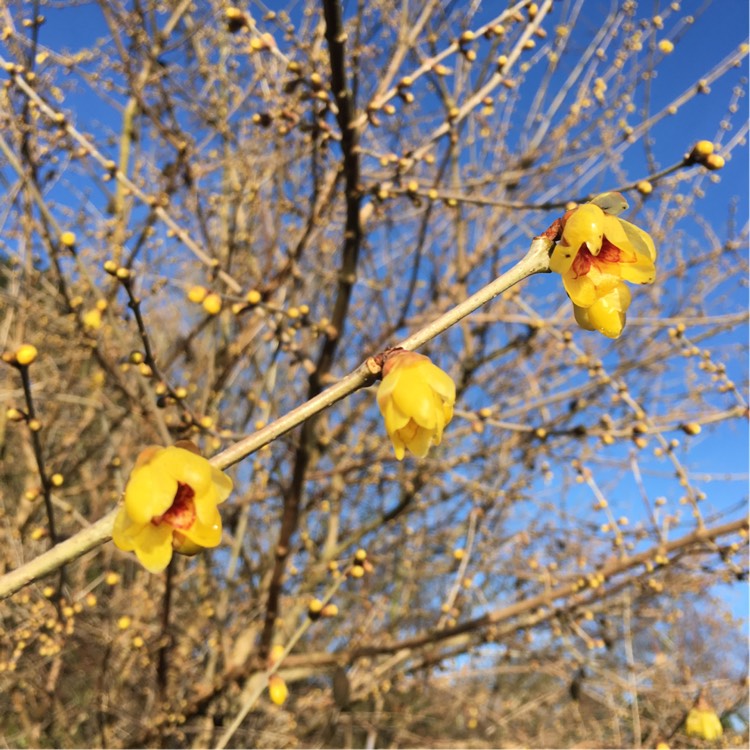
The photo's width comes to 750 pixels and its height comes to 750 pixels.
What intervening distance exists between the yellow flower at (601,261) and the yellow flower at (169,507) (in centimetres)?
74

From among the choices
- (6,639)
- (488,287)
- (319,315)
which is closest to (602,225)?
(488,287)

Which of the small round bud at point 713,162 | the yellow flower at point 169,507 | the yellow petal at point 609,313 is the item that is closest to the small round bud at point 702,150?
the small round bud at point 713,162

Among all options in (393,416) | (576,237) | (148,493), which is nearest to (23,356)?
(148,493)

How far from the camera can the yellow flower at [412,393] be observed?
1016 mm

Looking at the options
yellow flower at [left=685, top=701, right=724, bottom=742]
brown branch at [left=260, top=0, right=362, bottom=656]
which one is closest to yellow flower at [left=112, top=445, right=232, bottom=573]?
brown branch at [left=260, top=0, right=362, bottom=656]

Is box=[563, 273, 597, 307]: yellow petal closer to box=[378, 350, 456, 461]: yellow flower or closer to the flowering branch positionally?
the flowering branch

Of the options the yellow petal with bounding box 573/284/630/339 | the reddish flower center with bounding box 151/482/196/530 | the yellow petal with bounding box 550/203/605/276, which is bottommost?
the reddish flower center with bounding box 151/482/196/530

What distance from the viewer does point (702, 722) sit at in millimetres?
3346

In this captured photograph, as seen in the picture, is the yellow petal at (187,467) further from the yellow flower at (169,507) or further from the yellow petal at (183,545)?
the yellow petal at (183,545)

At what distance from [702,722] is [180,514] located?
3503 mm

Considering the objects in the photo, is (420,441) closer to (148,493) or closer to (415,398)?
(415,398)

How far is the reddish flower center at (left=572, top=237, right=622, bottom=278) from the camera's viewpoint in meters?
1.11

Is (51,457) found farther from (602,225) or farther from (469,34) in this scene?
(602,225)

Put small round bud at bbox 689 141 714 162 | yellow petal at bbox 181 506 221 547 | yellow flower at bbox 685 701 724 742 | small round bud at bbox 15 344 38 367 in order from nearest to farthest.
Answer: yellow petal at bbox 181 506 221 547
small round bud at bbox 15 344 38 367
small round bud at bbox 689 141 714 162
yellow flower at bbox 685 701 724 742
